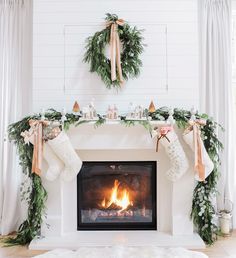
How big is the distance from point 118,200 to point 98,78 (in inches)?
49.7

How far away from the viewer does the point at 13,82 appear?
3930mm

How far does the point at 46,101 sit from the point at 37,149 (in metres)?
0.58

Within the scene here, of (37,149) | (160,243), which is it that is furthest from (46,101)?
(160,243)

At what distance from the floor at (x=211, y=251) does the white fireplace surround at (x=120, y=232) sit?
108mm

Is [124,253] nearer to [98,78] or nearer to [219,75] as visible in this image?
[98,78]

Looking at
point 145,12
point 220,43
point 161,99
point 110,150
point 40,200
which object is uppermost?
point 145,12

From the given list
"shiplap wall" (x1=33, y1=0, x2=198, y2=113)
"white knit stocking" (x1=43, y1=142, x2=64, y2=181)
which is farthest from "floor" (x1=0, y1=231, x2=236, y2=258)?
"shiplap wall" (x1=33, y1=0, x2=198, y2=113)

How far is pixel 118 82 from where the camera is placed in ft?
11.7

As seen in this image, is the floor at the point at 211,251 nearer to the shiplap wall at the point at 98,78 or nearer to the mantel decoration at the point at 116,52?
the shiplap wall at the point at 98,78

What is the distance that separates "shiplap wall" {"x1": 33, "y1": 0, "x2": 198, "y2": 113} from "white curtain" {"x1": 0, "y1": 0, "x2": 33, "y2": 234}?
310 millimetres

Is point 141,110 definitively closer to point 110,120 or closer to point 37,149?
point 110,120

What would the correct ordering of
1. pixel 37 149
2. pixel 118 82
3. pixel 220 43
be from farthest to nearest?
pixel 220 43, pixel 118 82, pixel 37 149

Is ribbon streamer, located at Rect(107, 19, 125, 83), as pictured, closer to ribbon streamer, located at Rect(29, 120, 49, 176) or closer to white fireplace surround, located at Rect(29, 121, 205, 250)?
white fireplace surround, located at Rect(29, 121, 205, 250)

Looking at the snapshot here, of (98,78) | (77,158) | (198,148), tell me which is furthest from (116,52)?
(198,148)
